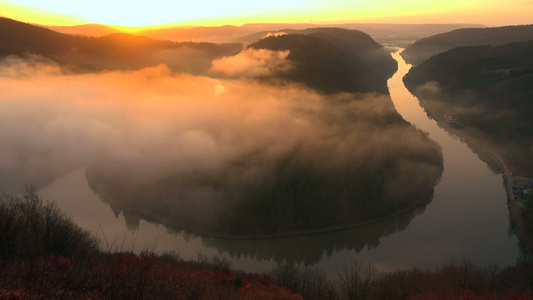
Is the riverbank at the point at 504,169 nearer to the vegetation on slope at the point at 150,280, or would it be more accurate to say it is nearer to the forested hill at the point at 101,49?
the vegetation on slope at the point at 150,280

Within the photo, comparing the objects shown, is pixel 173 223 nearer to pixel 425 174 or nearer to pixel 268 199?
pixel 268 199

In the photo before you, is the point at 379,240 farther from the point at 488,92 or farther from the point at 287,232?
the point at 488,92

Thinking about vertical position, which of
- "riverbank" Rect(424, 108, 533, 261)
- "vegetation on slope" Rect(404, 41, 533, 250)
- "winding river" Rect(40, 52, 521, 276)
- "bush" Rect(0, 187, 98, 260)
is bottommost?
"winding river" Rect(40, 52, 521, 276)

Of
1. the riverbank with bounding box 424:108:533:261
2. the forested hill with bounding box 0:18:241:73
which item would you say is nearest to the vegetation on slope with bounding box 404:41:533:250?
the riverbank with bounding box 424:108:533:261

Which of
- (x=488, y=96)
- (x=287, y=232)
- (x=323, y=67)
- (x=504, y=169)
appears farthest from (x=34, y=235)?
(x=488, y=96)

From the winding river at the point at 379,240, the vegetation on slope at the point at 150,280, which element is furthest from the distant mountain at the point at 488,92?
the vegetation on slope at the point at 150,280

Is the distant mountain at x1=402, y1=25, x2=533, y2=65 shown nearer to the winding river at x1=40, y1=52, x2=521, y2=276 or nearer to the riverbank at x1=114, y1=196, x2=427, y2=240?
the winding river at x1=40, y1=52, x2=521, y2=276

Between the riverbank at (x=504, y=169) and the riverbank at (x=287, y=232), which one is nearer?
the riverbank at (x=504, y=169)
